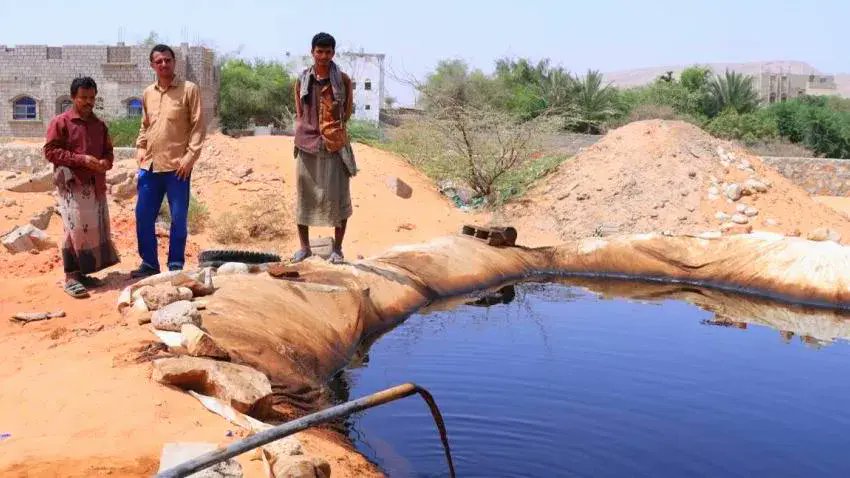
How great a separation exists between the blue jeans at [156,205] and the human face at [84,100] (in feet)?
1.77

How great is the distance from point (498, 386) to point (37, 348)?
102 inches

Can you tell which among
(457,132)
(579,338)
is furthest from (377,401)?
(457,132)

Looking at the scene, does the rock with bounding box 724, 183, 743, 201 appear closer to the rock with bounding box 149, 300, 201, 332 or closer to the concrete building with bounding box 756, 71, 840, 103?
the rock with bounding box 149, 300, 201, 332

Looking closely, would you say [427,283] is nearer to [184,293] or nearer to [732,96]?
[184,293]

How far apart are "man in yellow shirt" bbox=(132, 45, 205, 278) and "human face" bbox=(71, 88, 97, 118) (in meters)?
0.38

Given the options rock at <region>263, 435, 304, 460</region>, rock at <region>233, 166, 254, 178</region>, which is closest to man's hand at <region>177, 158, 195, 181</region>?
rock at <region>263, 435, 304, 460</region>

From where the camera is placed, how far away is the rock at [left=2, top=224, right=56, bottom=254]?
8469 millimetres

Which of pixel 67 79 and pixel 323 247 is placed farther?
pixel 67 79

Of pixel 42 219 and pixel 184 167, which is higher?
pixel 184 167

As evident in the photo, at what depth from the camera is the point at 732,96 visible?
32625mm

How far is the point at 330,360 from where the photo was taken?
5848 mm

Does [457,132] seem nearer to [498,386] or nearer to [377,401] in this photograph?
[498,386]

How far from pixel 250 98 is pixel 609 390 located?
28.8 m

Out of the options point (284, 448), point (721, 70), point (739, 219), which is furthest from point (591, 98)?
point (721, 70)
